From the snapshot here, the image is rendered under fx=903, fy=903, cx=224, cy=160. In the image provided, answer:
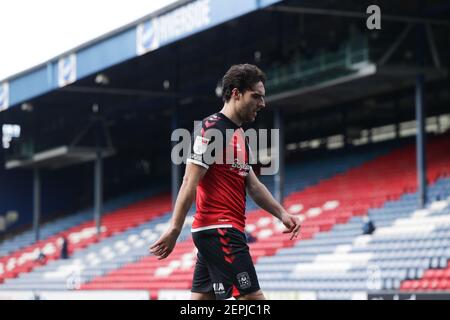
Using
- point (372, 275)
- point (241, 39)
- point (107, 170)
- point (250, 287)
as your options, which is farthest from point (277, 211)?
point (107, 170)

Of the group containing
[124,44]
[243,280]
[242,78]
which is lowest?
[243,280]

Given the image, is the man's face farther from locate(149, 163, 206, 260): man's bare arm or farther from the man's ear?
locate(149, 163, 206, 260): man's bare arm

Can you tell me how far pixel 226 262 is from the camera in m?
5.38

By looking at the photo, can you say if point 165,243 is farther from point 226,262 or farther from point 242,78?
point 242,78

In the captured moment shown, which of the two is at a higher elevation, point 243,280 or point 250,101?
point 250,101

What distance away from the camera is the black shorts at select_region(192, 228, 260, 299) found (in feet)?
17.5

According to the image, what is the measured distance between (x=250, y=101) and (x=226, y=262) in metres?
0.97

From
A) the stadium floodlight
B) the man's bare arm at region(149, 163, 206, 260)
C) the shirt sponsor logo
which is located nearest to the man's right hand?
the man's bare arm at region(149, 163, 206, 260)

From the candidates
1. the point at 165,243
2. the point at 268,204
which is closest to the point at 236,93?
the point at 268,204

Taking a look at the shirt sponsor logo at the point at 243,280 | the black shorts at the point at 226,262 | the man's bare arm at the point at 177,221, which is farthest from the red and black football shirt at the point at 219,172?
the shirt sponsor logo at the point at 243,280

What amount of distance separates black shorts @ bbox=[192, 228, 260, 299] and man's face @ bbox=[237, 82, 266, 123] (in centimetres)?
71

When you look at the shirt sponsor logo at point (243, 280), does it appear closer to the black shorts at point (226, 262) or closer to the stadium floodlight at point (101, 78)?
the black shorts at point (226, 262)

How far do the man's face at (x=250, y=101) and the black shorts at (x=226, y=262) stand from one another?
2.32 ft
